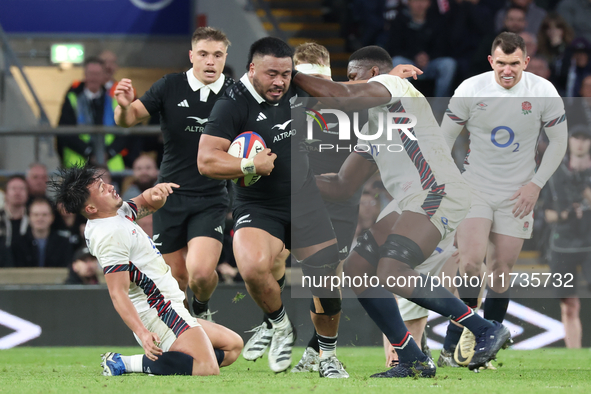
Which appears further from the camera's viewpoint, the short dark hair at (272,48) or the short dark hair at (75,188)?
the short dark hair at (272,48)

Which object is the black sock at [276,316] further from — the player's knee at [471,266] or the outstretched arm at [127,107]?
the outstretched arm at [127,107]

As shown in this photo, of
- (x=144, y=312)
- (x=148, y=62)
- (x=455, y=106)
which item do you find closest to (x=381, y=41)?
(x=148, y=62)

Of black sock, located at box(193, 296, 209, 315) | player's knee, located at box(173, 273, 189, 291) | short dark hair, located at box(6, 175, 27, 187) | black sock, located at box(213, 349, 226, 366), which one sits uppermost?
short dark hair, located at box(6, 175, 27, 187)

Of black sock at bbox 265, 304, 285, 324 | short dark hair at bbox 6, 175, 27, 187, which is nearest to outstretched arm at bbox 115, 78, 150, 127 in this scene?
black sock at bbox 265, 304, 285, 324

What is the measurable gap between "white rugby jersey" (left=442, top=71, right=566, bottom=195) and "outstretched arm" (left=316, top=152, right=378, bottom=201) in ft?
2.37

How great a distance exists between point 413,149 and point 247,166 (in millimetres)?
1252

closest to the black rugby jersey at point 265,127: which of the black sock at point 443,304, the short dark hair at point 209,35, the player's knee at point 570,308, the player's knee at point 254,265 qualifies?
the player's knee at point 254,265

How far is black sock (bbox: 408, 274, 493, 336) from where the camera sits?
5.45 metres

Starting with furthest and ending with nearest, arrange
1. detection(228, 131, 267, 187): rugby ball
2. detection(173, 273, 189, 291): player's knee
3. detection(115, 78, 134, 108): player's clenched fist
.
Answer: detection(173, 273, 189, 291): player's knee
detection(115, 78, 134, 108): player's clenched fist
detection(228, 131, 267, 187): rugby ball

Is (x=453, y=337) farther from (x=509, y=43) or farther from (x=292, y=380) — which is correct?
(x=509, y=43)

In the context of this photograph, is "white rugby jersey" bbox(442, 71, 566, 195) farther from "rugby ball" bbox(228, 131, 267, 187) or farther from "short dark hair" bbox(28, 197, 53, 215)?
"short dark hair" bbox(28, 197, 53, 215)

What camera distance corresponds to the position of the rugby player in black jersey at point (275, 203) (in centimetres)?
562

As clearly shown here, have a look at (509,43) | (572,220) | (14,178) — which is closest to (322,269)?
(509,43)

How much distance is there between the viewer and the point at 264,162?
5.35m
